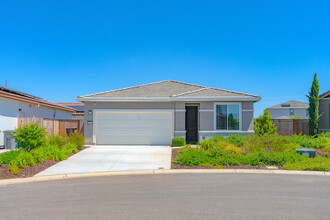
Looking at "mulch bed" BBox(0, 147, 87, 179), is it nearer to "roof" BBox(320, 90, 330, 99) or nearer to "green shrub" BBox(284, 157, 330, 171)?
"green shrub" BBox(284, 157, 330, 171)

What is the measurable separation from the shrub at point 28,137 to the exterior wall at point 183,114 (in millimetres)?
5088

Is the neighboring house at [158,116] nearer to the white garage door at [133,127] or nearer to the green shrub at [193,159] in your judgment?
the white garage door at [133,127]

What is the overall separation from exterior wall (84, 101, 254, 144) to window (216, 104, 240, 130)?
11.5 inches

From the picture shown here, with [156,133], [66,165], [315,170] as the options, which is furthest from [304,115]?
[66,165]

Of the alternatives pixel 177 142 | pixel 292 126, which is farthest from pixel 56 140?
pixel 292 126

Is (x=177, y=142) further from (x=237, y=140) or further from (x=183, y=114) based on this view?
(x=237, y=140)

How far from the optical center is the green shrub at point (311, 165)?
29.1 ft

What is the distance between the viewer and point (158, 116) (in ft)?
53.9

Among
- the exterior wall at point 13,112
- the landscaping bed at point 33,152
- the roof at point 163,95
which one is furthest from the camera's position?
the roof at point 163,95

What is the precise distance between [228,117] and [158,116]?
4393 millimetres

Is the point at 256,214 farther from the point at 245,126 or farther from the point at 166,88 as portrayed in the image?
the point at 166,88

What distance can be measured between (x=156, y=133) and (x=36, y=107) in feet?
31.1

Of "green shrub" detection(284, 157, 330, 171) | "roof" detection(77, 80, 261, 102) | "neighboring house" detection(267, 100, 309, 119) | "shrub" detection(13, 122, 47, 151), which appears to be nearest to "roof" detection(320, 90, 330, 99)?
"roof" detection(77, 80, 261, 102)

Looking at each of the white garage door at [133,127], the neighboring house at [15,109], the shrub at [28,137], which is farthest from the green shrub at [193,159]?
the neighboring house at [15,109]
